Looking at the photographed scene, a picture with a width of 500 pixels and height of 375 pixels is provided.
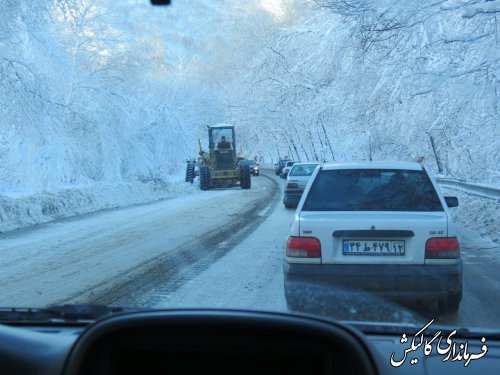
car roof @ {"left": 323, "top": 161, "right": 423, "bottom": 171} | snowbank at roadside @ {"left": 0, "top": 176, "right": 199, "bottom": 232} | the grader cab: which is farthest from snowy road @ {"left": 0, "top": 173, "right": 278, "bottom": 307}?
the grader cab

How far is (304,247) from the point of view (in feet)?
19.5

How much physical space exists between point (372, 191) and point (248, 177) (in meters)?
26.5

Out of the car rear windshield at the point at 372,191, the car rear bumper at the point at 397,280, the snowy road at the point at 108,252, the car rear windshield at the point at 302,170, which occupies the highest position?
the car rear windshield at the point at 372,191

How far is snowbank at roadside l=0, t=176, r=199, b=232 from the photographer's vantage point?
17.6 meters

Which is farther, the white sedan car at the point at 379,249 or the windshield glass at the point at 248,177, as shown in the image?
the windshield glass at the point at 248,177

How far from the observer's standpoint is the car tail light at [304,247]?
233 inches

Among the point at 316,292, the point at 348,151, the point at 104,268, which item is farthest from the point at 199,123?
the point at 316,292

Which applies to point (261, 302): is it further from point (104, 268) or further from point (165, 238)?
point (165, 238)

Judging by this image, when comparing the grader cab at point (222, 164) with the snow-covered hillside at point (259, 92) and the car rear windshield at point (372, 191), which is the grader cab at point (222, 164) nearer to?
the snow-covered hillside at point (259, 92)

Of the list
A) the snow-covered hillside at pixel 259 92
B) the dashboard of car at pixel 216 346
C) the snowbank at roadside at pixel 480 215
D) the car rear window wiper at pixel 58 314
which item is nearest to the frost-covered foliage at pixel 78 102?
the snow-covered hillside at pixel 259 92

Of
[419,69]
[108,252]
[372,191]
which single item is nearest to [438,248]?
[372,191]

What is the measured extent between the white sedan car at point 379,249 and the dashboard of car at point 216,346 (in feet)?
11.6

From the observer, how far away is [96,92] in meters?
28.9

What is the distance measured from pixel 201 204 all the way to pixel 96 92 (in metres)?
9.31
